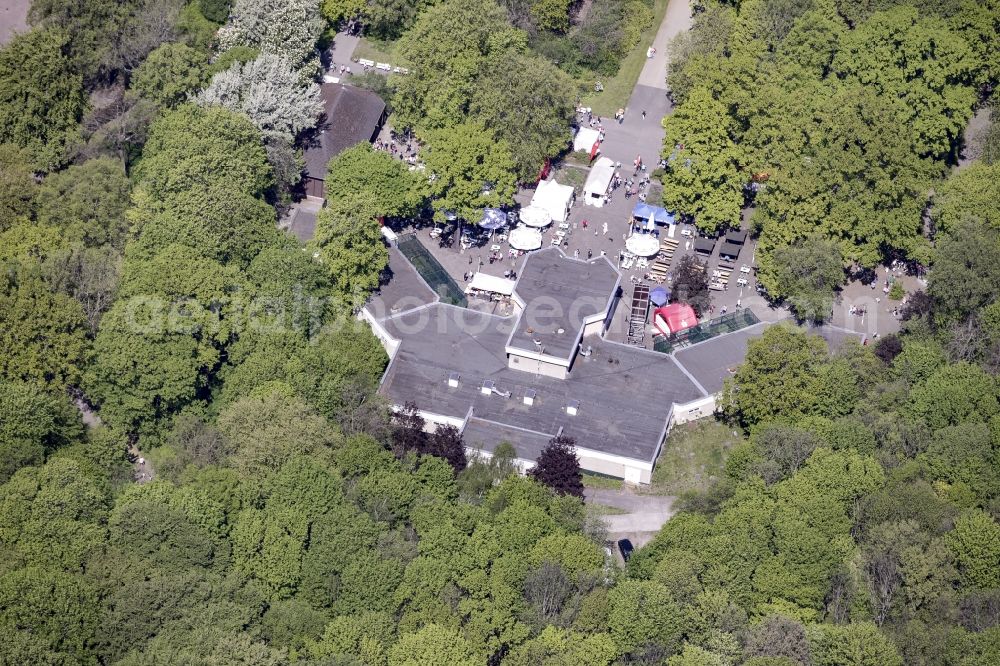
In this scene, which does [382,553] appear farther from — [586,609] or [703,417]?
[703,417]

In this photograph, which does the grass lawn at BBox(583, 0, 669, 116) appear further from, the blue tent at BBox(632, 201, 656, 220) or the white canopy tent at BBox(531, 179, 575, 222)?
the blue tent at BBox(632, 201, 656, 220)

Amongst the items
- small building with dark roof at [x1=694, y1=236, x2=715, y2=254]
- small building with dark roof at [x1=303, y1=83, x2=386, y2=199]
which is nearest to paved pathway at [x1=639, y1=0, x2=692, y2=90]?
small building with dark roof at [x1=694, y1=236, x2=715, y2=254]

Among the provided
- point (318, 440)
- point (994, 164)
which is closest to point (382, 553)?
point (318, 440)

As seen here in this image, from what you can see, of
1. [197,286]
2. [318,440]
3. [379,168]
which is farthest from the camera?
[379,168]

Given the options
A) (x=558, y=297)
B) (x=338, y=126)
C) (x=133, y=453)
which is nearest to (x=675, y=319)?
(x=558, y=297)

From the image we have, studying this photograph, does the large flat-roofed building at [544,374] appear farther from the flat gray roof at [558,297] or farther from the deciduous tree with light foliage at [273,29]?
the deciduous tree with light foliage at [273,29]
